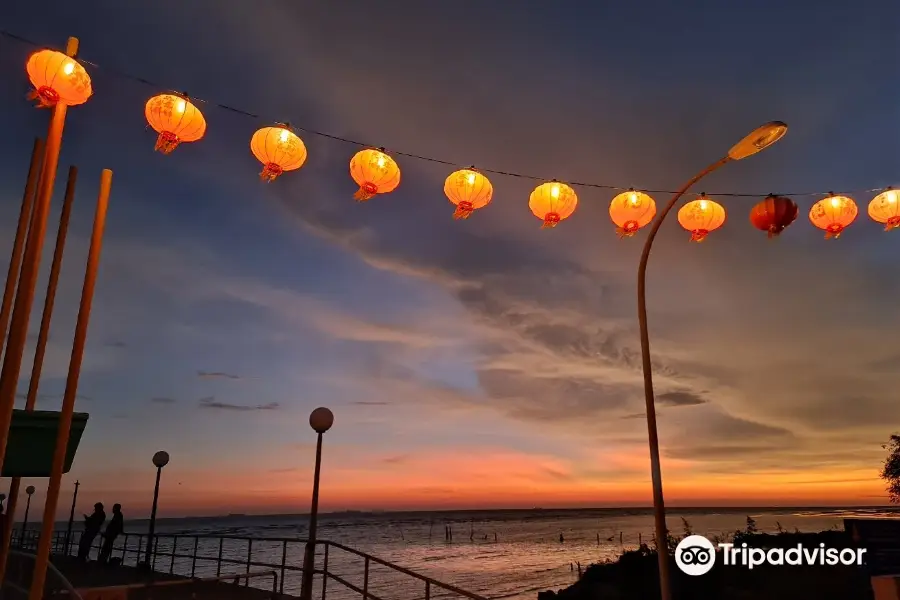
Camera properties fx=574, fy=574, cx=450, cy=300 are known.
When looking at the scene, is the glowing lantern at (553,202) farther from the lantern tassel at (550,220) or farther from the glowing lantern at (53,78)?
the glowing lantern at (53,78)

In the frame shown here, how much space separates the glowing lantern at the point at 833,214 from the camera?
10.1 m

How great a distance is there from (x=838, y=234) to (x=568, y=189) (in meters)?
4.98

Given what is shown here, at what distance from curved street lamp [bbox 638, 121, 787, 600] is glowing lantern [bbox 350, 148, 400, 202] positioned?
4547mm

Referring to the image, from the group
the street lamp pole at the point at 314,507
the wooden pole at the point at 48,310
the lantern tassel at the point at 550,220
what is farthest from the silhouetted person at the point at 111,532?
the lantern tassel at the point at 550,220

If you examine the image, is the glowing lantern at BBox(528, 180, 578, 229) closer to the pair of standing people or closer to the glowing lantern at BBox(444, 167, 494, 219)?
the glowing lantern at BBox(444, 167, 494, 219)

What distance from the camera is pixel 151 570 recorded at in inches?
617

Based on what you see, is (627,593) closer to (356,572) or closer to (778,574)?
(778,574)

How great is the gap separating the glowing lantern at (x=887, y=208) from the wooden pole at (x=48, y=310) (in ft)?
40.5

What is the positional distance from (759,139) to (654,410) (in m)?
4.45

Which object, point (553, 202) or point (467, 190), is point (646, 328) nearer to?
point (553, 202)

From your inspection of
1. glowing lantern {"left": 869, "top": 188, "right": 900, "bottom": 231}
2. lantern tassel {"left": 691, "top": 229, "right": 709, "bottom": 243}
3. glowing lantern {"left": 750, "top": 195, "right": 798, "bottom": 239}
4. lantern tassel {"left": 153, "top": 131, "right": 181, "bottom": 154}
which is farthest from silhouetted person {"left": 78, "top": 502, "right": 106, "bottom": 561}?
glowing lantern {"left": 869, "top": 188, "right": 900, "bottom": 231}

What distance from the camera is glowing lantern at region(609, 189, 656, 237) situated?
1031 cm

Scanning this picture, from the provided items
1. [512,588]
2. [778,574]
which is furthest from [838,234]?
[512,588]

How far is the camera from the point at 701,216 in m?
10.5
